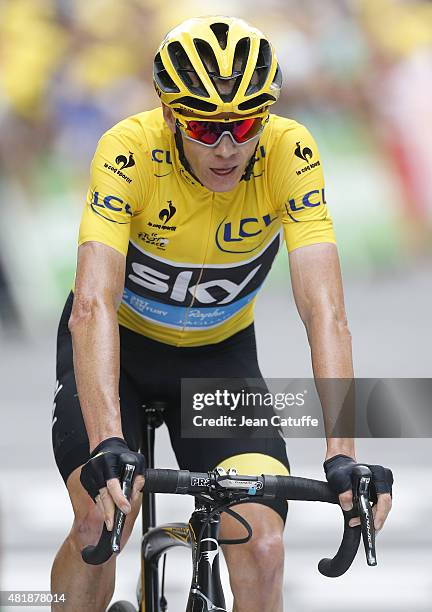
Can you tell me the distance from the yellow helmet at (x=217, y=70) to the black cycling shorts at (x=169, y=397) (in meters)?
0.97

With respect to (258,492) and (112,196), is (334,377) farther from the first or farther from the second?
(112,196)

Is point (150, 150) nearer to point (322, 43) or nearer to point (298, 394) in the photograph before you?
point (298, 394)

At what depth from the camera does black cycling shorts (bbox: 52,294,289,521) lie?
3.84 meters

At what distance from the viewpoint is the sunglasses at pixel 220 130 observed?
11.7ft

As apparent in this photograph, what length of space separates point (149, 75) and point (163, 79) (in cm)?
915

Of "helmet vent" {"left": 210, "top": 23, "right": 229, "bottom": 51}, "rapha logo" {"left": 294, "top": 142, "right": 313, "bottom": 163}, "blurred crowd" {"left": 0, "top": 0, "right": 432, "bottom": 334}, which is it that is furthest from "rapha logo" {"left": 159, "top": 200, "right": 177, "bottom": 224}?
"blurred crowd" {"left": 0, "top": 0, "right": 432, "bottom": 334}

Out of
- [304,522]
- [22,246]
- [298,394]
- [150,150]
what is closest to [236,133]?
[150,150]

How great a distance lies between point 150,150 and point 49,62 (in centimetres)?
900

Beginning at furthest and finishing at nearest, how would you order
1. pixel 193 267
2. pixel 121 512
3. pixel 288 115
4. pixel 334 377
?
pixel 288 115
pixel 193 267
pixel 334 377
pixel 121 512

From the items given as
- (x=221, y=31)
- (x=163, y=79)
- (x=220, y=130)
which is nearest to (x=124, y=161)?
(x=163, y=79)

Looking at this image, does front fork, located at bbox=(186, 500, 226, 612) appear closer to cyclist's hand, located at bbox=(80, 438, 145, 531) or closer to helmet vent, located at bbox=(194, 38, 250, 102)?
cyclist's hand, located at bbox=(80, 438, 145, 531)

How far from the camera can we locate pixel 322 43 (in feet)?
44.3

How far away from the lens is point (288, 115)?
43.8ft

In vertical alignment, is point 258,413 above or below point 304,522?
below
